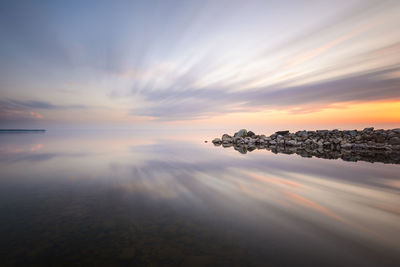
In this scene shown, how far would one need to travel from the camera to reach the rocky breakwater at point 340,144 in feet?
67.0

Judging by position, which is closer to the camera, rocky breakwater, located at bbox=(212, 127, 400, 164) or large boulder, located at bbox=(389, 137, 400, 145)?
rocky breakwater, located at bbox=(212, 127, 400, 164)

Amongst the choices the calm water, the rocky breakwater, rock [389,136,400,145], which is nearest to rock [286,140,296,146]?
Result: the rocky breakwater

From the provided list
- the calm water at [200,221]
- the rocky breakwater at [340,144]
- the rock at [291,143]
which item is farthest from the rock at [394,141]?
the calm water at [200,221]

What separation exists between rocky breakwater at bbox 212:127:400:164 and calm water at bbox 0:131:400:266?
11.3m

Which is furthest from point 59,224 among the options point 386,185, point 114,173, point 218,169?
point 386,185

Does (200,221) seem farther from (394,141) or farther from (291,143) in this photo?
(394,141)

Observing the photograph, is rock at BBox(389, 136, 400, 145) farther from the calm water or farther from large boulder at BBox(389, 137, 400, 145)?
the calm water

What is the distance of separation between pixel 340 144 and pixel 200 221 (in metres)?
31.1

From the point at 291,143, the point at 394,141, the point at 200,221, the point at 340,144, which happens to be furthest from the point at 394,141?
the point at 200,221

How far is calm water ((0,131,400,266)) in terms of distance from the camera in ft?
13.8

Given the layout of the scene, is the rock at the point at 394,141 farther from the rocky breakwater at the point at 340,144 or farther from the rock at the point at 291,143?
the rock at the point at 291,143

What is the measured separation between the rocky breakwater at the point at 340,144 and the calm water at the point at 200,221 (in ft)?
36.9

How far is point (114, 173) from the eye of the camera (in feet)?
41.5

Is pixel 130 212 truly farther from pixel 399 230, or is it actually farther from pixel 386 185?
pixel 386 185
